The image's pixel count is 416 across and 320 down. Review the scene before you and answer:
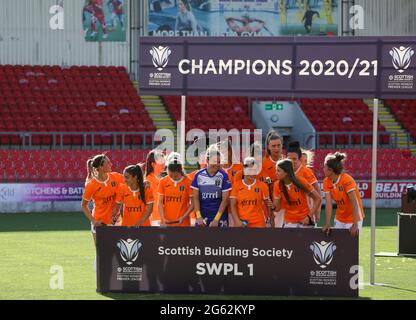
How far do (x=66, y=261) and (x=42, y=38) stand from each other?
21.0m

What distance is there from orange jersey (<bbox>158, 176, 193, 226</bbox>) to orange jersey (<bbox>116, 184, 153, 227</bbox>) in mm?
232

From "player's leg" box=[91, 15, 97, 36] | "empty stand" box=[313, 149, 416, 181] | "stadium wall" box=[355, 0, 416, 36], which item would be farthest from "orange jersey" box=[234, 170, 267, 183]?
"stadium wall" box=[355, 0, 416, 36]

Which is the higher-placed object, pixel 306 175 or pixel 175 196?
pixel 306 175

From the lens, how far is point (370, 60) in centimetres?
1387

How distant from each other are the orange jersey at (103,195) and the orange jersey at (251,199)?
1849 mm

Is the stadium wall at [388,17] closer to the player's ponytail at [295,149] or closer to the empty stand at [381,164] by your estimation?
the empty stand at [381,164]

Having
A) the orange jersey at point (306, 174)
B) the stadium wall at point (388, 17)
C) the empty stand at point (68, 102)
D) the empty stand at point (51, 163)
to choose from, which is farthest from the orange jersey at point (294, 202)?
the stadium wall at point (388, 17)

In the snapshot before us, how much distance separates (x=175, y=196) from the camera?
1391cm

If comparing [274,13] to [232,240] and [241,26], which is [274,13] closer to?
[241,26]

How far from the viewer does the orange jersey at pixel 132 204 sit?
46.0ft

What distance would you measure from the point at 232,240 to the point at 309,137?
21467 mm

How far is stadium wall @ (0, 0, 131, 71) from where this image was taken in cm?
3629

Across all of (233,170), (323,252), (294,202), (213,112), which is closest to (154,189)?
(233,170)

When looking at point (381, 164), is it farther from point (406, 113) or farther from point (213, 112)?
point (213, 112)
